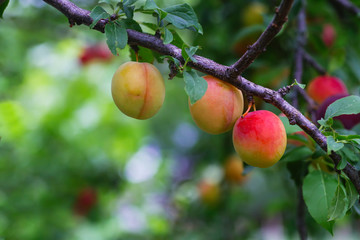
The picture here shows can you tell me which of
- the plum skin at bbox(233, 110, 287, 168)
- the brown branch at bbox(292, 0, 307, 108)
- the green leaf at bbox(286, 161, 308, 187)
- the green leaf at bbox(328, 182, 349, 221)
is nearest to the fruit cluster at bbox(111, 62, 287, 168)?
the plum skin at bbox(233, 110, 287, 168)

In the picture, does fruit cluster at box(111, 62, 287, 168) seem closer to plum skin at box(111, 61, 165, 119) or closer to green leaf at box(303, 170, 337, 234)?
plum skin at box(111, 61, 165, 119)

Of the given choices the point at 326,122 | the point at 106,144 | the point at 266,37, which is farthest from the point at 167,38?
the point at 106,144

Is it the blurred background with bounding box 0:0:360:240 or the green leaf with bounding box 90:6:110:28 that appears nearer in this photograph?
the green leaf with bounding box 90:6:110:28

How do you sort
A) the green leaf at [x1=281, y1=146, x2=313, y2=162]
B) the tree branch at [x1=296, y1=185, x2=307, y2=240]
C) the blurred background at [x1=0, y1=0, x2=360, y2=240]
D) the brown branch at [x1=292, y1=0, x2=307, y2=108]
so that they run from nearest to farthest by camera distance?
the green leaf at [x1=281, y1=146, x2=313, y2=162]
the tree branch at [x1=296, y1=185, x2=307, y2=240]
the brown branch at [x1=292, y1=0, x2=307, y2=108]
the blurred background at [x1=0, y1=0, x2=360, y2=240]

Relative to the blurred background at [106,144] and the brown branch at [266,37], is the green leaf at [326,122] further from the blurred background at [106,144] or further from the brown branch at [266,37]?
the blurred background at [106,144]

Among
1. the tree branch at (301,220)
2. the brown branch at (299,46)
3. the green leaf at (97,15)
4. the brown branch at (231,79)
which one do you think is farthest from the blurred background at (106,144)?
the green leaf at (97,15)

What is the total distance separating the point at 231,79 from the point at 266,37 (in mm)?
92

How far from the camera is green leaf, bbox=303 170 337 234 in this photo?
0.59m

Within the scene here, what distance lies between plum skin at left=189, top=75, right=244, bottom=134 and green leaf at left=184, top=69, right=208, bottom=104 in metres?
0.05

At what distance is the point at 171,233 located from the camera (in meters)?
1.90

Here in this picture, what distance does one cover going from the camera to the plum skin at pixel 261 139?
1.79 feet

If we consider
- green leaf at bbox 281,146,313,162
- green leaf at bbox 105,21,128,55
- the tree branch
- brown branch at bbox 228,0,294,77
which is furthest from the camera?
the tree branch

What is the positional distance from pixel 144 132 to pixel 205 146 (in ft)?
1.31

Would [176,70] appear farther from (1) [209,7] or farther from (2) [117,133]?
(2) [117,133]
